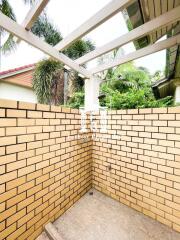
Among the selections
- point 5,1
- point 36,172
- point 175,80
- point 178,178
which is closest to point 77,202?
point 36,172

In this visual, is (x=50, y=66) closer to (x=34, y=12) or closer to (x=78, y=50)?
(x=78, y=50)

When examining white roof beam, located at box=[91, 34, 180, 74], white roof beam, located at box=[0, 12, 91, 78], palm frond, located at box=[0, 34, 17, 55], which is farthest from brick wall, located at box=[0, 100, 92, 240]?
palm frond, located at box=[0, 34, 17, 55]

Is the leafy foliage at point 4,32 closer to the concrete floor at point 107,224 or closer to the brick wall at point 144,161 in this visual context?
the brick wall at point 144,161

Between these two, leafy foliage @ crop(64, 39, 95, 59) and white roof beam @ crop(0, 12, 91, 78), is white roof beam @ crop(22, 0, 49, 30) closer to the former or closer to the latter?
white roof beam @ crop(0, 12, 91, 78)

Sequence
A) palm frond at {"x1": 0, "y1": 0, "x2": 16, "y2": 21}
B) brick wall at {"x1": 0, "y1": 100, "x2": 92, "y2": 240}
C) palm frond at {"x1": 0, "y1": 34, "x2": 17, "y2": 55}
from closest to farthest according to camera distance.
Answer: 1. brick wall at {"x1": 0, "y1": 100, "x2": 92, "y2": 240}
2. palm frond at {"x1": 0, "y1": 0, "x2": 16, "y2": 21}
3. palm frond at {"x1": 0, "y1": 34, "x2": 17, "y2": 55}

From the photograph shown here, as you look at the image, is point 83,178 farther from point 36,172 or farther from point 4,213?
point 4,213

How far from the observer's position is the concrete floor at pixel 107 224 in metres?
1.97

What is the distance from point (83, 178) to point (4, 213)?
155 cm

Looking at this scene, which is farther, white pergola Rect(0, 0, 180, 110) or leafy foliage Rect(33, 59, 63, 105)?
leafy foliage Rect(33, 59, 63, 105)

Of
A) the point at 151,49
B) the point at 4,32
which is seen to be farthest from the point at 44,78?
the point at 151,49

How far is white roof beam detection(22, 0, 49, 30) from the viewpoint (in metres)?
1.63

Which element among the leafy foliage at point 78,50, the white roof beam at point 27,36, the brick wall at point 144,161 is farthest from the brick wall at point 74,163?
the leafy foliage at point 78,50

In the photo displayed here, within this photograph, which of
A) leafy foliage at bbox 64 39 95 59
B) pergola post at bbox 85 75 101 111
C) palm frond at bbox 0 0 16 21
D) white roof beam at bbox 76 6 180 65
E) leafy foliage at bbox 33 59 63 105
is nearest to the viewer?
white roof beam at bbox 76 6 180 65

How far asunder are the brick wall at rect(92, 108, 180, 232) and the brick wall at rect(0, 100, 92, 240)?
23.8 inches
